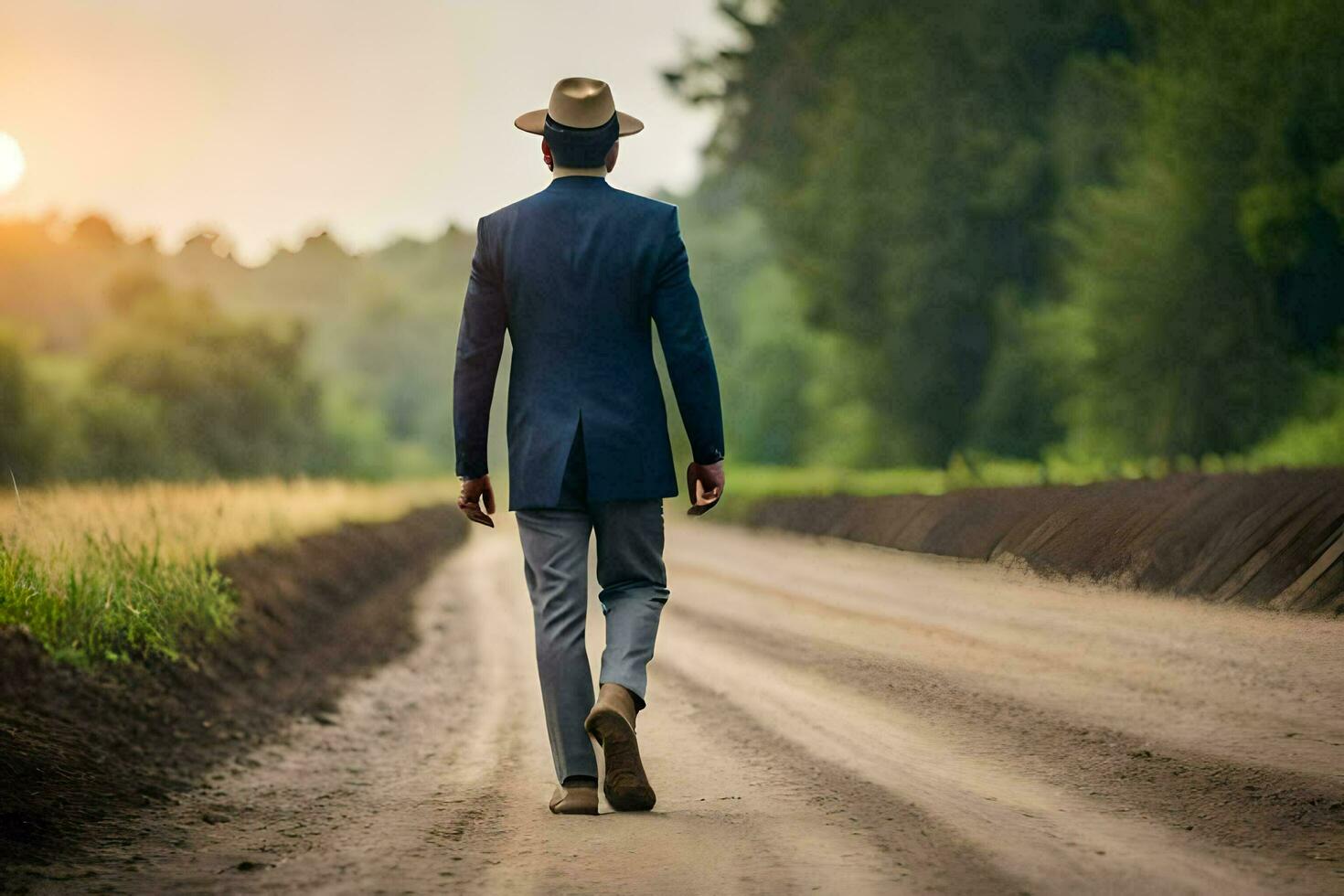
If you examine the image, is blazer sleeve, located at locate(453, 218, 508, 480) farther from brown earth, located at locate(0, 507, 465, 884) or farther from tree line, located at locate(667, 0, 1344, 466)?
tree line, located at locate(667, 0, 1344, 466)

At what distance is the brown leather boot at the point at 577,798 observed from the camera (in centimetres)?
423

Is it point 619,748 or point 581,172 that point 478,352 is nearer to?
point 581,172

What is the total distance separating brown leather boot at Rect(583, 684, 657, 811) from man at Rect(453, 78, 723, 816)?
19mm

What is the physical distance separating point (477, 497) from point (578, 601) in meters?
0.42

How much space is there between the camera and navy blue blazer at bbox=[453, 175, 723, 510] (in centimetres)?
423

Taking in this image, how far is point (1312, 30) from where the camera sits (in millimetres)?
11125

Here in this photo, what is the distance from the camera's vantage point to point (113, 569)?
26.0 ft

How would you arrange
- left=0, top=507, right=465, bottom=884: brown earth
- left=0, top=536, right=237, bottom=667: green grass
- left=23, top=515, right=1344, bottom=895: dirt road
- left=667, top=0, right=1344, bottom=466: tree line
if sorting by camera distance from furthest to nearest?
left=667, top=0, right=1344, bottom=466: tree line, left=0, top=536, right=237, bottom=667: green grass, left=0, top=507, right=465, bottom=884: brown earth, left=23, top=515, right=1344, bottom=895: dirt road

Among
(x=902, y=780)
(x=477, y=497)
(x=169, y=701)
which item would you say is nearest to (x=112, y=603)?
(x=169, y=701)

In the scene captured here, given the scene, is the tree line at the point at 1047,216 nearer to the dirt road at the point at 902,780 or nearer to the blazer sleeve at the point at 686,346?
the dirt road at the point at 902,780

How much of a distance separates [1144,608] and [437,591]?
12820 millimetres

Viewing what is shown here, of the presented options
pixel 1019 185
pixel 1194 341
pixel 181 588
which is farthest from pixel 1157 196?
pixel 181 588

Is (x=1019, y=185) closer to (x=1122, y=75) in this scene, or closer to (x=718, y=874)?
(x=1122, y=75)

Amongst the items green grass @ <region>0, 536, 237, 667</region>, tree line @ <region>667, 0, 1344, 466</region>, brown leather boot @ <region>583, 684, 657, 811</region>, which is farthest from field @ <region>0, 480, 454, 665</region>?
tree line @ <region>667, 0, 1344, 466</region>
